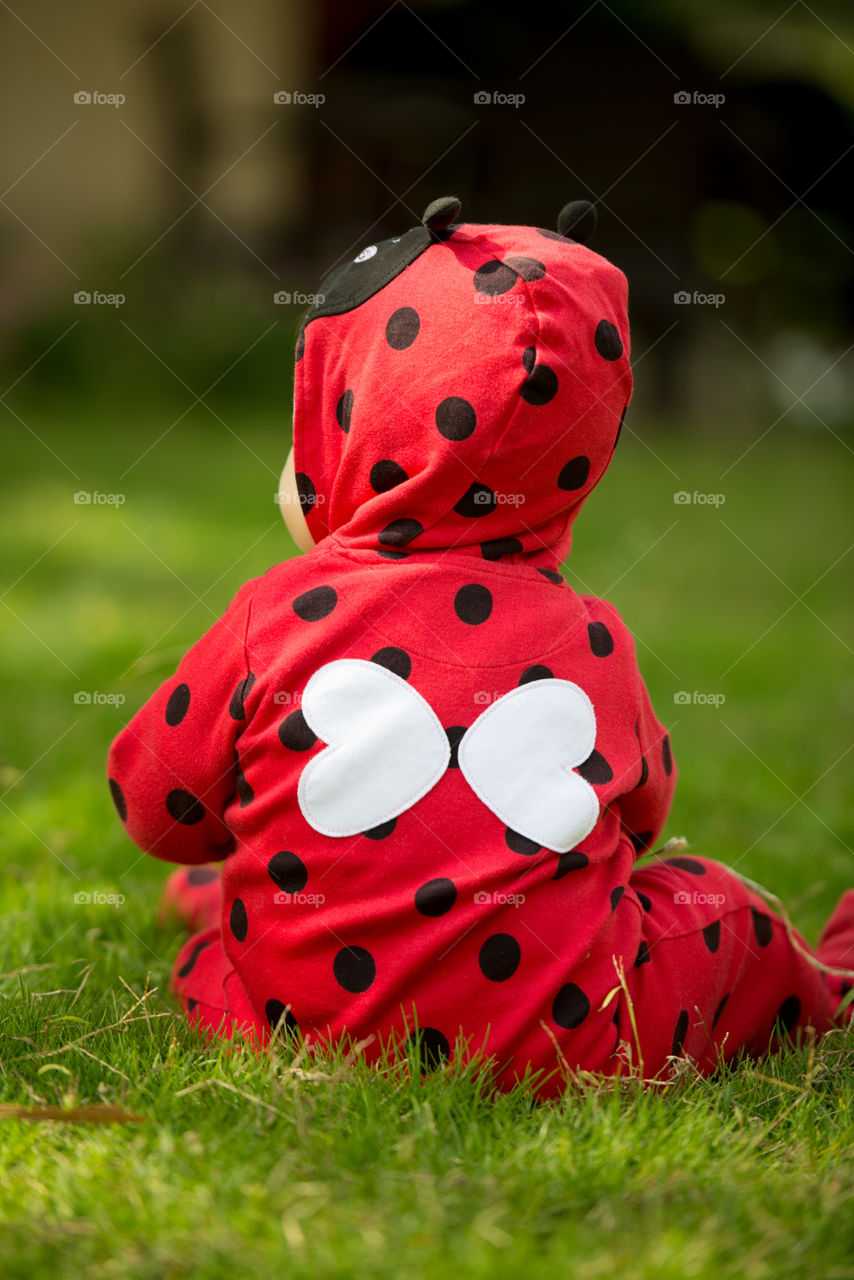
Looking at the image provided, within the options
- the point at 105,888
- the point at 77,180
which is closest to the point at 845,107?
the point at 77,180

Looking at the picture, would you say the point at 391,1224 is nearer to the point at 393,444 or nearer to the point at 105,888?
the point at 393,444

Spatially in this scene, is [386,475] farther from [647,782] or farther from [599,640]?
[647,782]

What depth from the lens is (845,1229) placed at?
1.31m

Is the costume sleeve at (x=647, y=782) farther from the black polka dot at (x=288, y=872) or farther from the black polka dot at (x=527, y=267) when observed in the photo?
the black polka dot at (x=527, y=267)

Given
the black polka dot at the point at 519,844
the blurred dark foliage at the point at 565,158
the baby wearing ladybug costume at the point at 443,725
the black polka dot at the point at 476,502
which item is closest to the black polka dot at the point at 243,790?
the baby wearing ladybug costume at the point at 443,725

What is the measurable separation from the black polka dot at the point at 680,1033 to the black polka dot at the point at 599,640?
511 millimetres

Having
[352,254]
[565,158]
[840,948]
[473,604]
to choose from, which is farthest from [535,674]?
[565,158]

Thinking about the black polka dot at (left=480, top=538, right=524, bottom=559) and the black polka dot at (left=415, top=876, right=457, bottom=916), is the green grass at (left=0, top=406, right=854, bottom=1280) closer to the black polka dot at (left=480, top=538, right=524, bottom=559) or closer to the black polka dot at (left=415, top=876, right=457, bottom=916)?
the black polka dot at (left=415, top=876, right=457, bottom=916)

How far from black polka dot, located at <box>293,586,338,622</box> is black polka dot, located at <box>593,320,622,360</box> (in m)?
0.49

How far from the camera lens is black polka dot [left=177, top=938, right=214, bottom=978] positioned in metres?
1.97

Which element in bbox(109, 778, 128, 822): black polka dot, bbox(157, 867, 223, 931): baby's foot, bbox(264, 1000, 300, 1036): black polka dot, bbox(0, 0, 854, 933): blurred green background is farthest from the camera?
bbox(0, 0, 854, 933): blurred green background

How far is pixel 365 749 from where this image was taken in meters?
1.57

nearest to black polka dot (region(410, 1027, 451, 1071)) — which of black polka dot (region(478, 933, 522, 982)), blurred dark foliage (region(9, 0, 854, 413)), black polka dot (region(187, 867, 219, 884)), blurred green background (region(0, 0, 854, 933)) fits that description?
black polka dot (region(478, 933, 522, 982))

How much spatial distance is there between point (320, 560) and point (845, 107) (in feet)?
53.6
